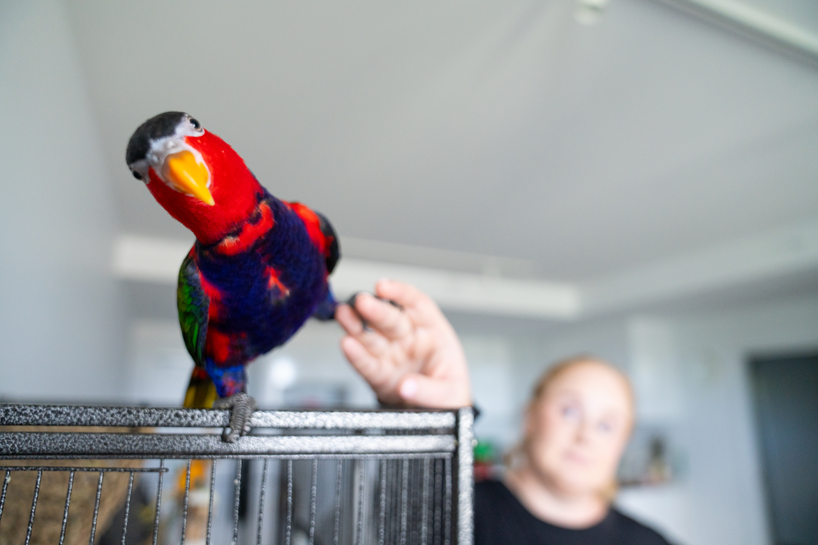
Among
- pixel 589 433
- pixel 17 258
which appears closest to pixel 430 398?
pixel 589 433

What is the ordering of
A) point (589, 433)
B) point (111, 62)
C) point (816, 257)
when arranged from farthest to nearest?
point (816, 257) < point (111, 62) < point (589, 433)

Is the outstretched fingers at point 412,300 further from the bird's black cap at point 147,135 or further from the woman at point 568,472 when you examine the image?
the woman at point 568,472

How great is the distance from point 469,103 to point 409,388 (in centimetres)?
117

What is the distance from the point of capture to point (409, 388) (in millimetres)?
535

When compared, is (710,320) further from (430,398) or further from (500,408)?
(430,398)

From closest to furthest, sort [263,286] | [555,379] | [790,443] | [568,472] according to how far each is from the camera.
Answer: [263,286] < [568,472] < [555,379] < [790,443]

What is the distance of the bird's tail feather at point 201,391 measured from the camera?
544mm

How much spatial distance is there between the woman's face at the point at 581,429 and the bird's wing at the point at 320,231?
68 centimetres

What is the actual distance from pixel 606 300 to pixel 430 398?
358 centimetres

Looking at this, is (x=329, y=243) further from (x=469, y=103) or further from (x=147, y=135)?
(x=469, y=103)

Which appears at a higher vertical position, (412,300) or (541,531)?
(412,300)

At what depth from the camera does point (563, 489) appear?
1.01m

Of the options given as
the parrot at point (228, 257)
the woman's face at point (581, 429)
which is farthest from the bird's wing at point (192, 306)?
the woman's face at point (581, 429)

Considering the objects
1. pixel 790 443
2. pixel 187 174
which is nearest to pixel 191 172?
pixel 187 174
